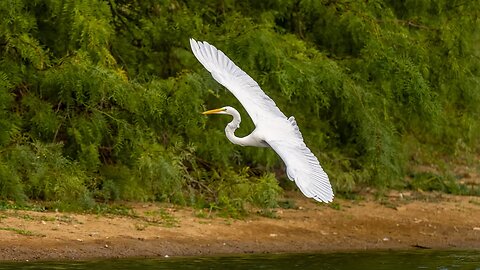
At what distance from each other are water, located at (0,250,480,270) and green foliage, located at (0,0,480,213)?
1.49 m

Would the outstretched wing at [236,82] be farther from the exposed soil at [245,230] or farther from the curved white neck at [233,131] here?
the exposed soil at [245,230]

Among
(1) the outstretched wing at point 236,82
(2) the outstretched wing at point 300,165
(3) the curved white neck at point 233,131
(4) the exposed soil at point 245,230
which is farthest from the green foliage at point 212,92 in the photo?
(2) the outstretched wing at point 300,165

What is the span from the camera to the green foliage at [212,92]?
12242mm

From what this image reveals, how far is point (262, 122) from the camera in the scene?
35.3ft

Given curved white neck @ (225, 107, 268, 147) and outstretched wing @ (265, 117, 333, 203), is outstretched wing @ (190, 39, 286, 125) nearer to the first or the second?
curved white neck @ (225, 107, 268, 147)

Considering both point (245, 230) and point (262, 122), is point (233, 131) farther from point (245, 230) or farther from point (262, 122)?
point (245, 230)

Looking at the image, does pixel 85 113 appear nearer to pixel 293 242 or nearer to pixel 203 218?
pixel 203 218

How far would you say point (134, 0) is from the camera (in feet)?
45.8

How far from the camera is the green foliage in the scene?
482 inches

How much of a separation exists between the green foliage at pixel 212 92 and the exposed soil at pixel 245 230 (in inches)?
14.4

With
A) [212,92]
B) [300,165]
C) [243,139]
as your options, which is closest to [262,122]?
[243,139]

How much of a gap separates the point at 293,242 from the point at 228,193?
119 centimetres

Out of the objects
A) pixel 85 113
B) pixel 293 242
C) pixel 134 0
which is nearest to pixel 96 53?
pixel 85 113

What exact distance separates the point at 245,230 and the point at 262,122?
2.01 meters
